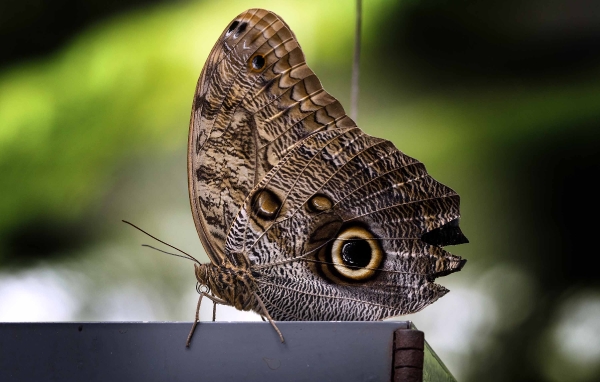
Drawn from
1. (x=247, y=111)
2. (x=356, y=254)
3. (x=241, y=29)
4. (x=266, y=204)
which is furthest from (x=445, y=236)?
(x=241, y=29)

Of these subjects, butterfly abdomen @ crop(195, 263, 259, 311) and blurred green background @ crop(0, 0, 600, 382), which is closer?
butterfly abdomen @ crop(195, 263, 259, 311)

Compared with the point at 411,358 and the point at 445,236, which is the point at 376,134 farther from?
the point at 411,358

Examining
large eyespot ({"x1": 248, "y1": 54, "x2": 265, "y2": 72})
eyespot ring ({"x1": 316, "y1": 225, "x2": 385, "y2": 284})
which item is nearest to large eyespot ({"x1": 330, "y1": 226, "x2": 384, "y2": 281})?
eyespot ring ({"x1": 316, "y1": 225, "x2": 385, "y2": 284})

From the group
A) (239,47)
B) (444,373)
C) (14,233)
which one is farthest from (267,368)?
(14,233)

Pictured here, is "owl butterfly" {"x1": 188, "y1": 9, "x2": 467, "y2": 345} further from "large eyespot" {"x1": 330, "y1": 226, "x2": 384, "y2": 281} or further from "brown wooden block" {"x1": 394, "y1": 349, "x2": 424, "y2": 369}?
"brown wooden block" {"x1": 394, "y1": 349, "x2": 424, "y2": 369}

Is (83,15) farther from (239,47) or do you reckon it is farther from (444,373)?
(444,373)

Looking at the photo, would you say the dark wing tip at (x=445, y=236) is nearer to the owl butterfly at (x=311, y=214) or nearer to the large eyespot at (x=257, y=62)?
the owl butterfly at (x=311, y=214)
